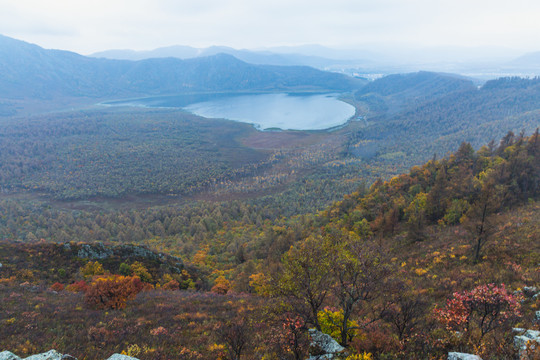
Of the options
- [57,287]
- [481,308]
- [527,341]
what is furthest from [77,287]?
[527,341]

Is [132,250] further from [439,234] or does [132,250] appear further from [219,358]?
[439,234]

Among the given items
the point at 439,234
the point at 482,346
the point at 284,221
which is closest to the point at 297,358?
the point at 482,346

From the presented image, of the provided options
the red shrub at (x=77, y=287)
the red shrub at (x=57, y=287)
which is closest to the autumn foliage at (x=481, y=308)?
the red shrub at (x=77, y=287)

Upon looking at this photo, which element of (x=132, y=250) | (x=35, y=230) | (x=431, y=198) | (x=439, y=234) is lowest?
(x=35, y=230)

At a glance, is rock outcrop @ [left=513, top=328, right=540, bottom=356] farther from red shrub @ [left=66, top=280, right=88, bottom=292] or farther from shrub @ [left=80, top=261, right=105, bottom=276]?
shrub @ [left=80, top=261, right=105, bottom=276]

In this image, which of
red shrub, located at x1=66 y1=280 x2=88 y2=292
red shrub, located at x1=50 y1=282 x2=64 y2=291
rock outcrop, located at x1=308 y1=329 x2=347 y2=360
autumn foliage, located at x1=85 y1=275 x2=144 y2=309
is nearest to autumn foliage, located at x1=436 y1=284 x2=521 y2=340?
rock outcrop, located at x1=308 y1=329 x2=347 y2=360

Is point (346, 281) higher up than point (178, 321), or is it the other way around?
point (346, 281)
